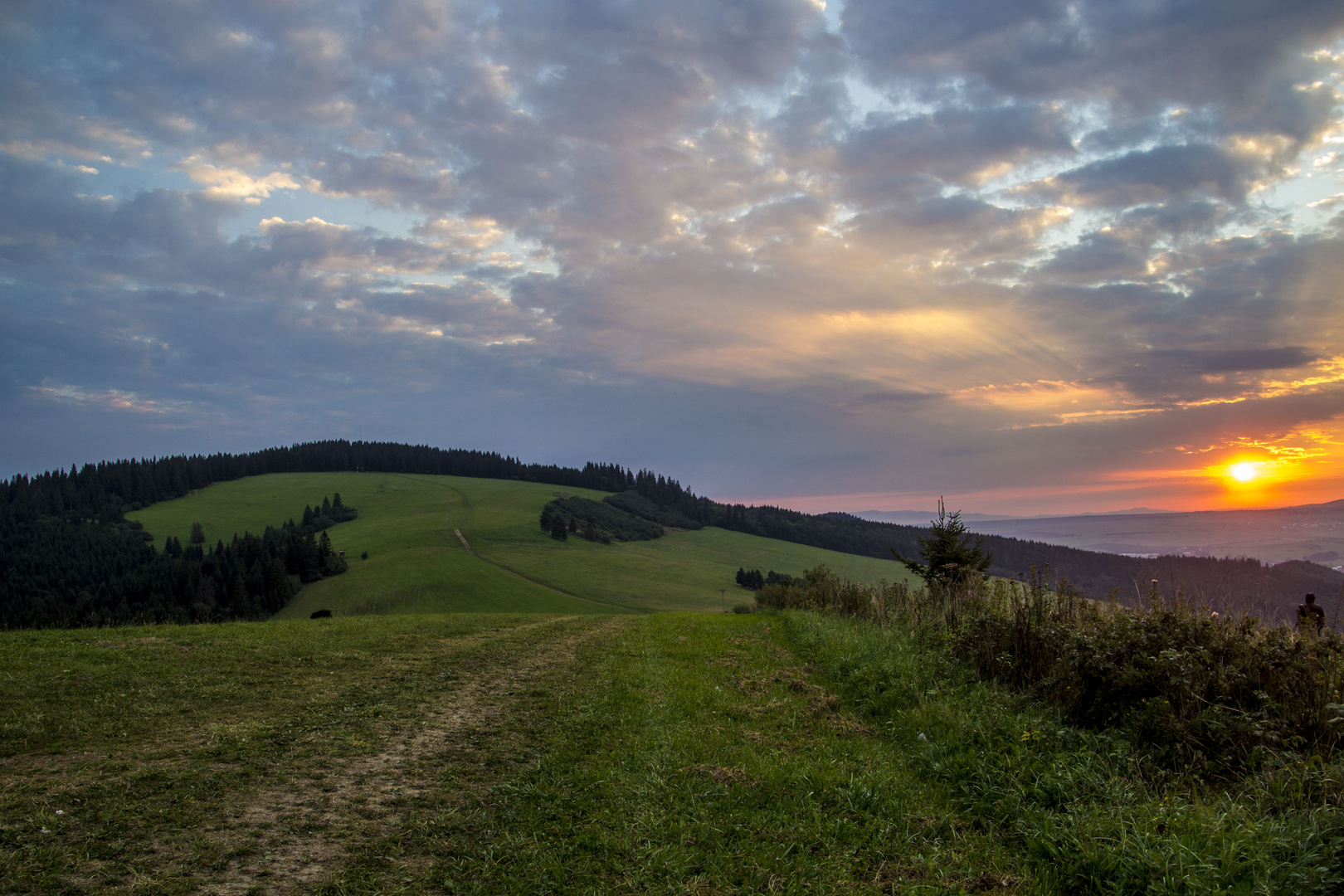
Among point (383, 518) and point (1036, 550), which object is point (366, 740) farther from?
point (1036, 550)

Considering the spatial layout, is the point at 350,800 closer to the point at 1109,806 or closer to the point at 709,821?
the point at 709,821

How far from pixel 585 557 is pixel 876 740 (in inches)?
4147

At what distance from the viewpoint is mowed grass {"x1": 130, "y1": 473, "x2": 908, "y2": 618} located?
8269cm

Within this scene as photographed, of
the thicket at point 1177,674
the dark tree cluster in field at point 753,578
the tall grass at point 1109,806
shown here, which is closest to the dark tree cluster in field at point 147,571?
the dark tree cluster in field at point 753,578

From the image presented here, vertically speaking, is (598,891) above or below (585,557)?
above

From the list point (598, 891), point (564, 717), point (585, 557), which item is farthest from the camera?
point (585, 557)

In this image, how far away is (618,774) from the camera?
Result: 653 cm

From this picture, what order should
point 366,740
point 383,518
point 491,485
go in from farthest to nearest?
point 491,485 < point 383,518 < point 366,740

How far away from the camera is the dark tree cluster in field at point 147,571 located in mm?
83125

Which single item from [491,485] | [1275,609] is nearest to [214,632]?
[1275,609]

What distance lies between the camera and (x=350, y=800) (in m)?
5.79

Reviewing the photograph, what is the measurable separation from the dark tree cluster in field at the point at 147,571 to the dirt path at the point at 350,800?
79.6m

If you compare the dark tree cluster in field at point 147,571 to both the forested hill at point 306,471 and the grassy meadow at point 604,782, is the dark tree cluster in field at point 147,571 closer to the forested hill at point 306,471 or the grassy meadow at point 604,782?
the forested hill at point 306,471

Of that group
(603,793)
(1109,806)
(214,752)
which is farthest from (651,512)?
(1109,806)
